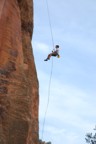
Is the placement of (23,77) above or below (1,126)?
above

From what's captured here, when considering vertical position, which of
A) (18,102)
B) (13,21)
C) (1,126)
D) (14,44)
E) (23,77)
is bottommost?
(1,126)

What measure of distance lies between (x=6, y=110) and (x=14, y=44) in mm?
4557

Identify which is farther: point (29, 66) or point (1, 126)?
point (29, 66)

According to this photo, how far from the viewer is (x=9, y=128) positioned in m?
22.0

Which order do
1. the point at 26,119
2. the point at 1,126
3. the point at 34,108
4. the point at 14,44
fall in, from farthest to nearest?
1. the point at 34,108
2. the point at 14,44
3. the point at 26,119
4. the point at 1,126

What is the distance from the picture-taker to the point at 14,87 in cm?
2345

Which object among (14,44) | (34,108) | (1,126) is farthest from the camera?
(34,108)

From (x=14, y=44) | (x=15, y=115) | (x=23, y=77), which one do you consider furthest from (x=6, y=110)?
(x=14, y=44)

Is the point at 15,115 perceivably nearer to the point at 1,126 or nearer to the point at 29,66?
the point at 1,126

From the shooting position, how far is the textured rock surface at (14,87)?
72.9 feet

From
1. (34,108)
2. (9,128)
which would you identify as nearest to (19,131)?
(9,128)

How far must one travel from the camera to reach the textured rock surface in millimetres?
22219

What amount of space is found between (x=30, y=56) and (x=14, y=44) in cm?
383

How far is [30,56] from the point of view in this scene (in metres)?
28.7
